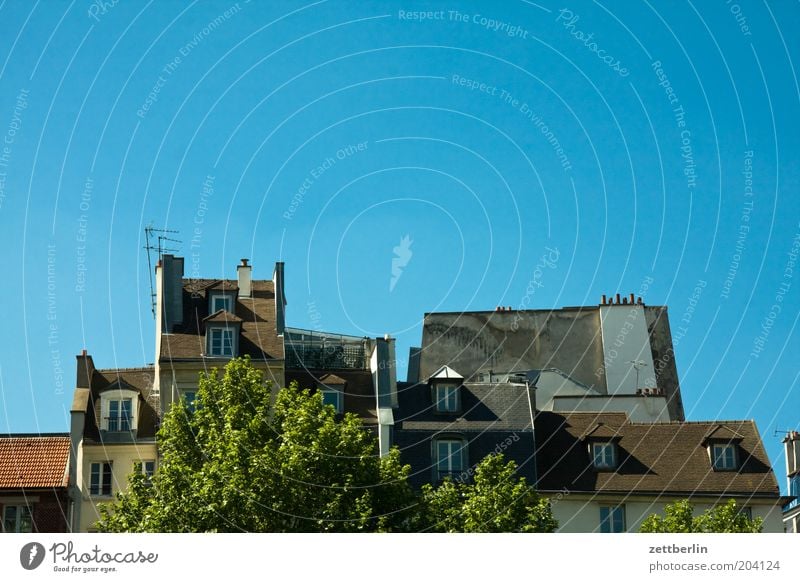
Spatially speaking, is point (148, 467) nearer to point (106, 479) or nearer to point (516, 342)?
point (106, 479)

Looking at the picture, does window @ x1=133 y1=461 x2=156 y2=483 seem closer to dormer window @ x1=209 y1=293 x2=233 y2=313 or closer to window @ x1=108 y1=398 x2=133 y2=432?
window @ x1=108 y1=398 x2=133 y2=432

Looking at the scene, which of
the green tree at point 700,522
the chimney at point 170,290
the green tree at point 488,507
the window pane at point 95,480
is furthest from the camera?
the chimney at point 170,290

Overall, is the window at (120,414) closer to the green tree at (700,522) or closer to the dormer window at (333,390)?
the dormer window at (333,390)

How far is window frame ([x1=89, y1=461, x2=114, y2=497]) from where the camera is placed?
61.6 m

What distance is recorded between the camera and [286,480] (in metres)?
52.7

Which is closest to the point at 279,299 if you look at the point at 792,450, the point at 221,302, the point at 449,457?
the point at 221,302

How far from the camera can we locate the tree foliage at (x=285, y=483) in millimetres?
52375

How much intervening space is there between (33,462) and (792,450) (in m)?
36.2

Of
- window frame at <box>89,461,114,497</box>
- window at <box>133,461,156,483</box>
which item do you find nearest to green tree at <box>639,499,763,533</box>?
window at <box>133,461,156,483</box>

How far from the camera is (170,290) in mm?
69000

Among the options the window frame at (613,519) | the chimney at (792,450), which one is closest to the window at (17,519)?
the window frame at (613,519)

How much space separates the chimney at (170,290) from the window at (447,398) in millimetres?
12497

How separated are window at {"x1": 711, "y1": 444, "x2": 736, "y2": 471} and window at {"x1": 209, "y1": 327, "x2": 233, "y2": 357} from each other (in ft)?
72.6

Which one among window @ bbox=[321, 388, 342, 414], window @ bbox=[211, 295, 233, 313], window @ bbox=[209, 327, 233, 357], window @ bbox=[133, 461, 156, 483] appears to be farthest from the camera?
window @ bbox=[211, 295, 233, 313]
